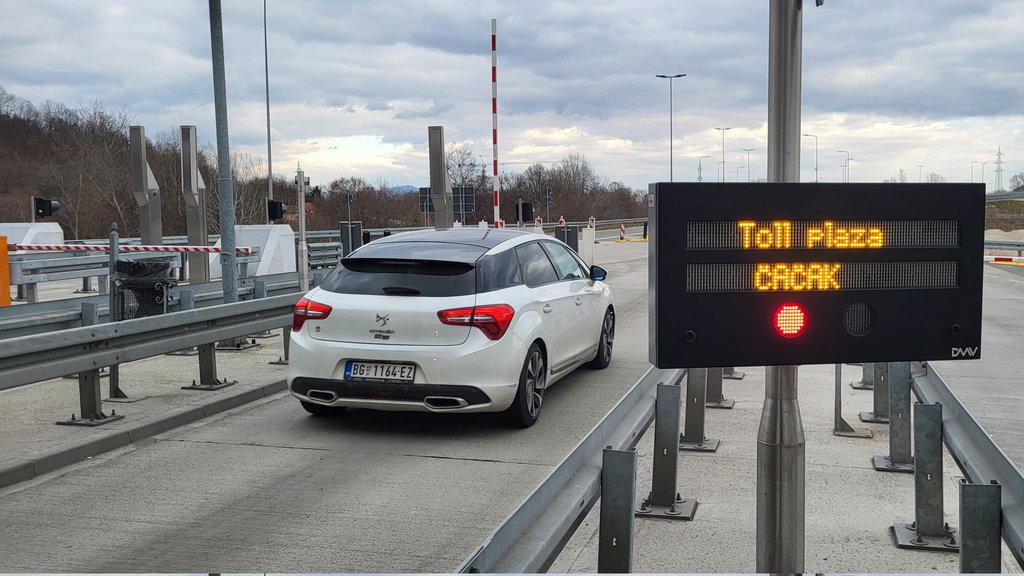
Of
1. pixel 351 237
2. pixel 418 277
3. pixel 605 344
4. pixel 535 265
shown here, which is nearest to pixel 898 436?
pixel 535 265

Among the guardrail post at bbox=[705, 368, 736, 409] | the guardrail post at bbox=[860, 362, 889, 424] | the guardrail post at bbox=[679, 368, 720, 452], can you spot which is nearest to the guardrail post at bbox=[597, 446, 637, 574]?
the guardrail post at bbox=[679, 368, 720, 452]

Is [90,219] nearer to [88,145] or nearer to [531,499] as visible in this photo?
[88,145]

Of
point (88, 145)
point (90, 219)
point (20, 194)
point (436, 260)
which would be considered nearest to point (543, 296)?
point (436, 260)

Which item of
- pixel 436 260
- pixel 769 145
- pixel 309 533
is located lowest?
pixel 309 533

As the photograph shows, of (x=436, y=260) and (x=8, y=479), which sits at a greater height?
(x=436, y=260)

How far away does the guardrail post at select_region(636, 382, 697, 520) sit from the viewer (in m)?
5.74

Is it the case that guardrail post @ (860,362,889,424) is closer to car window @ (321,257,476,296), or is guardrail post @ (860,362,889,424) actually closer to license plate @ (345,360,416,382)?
car window @ (321,257,476,296)

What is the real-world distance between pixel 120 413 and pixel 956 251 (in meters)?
7.56

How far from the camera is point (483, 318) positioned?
7758 millimetres

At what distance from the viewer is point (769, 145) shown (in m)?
3.07

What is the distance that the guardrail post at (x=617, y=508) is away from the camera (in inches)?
155

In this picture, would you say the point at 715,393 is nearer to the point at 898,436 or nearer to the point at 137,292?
the point at 898,436

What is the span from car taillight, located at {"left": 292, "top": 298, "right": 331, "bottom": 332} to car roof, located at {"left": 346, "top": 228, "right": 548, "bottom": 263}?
20.7 inches

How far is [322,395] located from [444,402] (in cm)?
105
